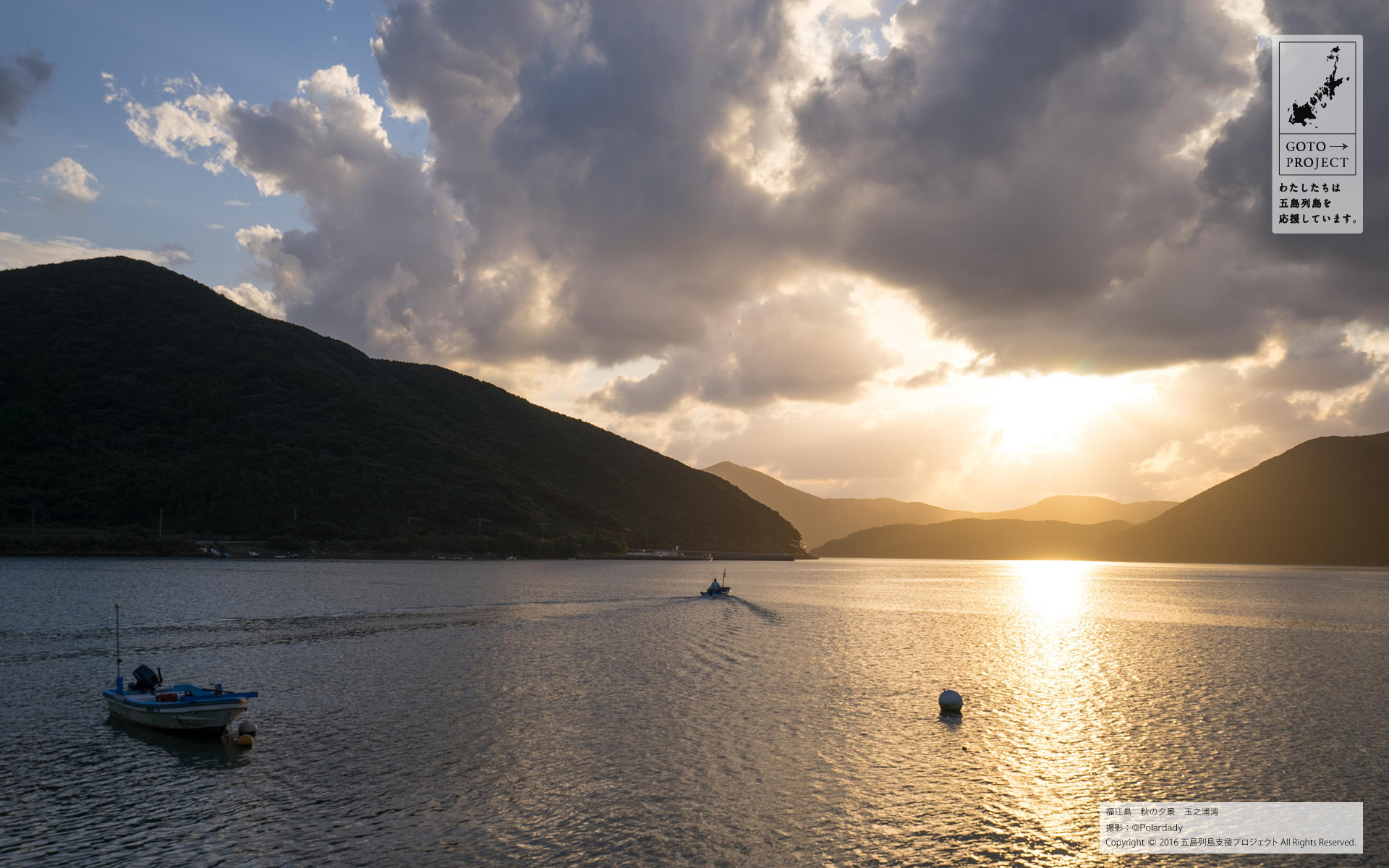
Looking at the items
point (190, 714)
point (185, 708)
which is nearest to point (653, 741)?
point (190, 714)

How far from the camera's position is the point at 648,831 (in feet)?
83.7

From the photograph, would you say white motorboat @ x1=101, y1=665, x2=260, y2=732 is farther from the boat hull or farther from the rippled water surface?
the rippled water surface

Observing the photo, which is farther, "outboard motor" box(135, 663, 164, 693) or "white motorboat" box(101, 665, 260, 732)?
"outboard motor" box(135, 663, 164, 693)

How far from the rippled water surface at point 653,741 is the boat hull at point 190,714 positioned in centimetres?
66

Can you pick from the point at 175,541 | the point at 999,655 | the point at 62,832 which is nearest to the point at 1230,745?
the point at 999,655

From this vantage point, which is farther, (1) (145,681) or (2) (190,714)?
(1) (145,681)

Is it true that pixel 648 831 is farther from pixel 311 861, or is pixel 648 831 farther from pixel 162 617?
pixel 162 617

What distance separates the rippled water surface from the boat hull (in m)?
0.66

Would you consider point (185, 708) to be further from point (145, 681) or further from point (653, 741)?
point (653, 741)

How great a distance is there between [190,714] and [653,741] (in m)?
20.4

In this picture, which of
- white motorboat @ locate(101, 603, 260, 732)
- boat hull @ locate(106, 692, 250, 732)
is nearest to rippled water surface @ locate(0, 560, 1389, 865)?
boat hull @ locate(106, 692, 250, 732)

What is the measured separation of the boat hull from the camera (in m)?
36.2

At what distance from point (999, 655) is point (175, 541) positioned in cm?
18561

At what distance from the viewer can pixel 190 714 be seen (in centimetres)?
3625
